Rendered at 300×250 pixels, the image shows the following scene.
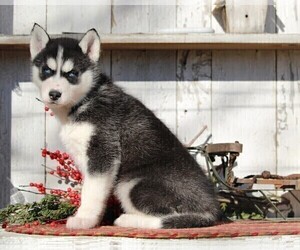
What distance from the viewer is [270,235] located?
2834 mm

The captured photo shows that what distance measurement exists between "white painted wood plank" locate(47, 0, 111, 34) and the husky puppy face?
103cm

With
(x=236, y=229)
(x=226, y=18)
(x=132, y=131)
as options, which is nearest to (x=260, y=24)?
(x=226, y=18)

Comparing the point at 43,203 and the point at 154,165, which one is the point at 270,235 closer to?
the point at 154,165

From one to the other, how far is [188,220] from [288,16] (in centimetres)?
170

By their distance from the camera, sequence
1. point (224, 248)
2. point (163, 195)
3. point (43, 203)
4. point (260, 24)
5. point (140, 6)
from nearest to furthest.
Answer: point (224, 248) → point (163, 195) → point (43, 203) → point (260, 24) → point (140, 6)

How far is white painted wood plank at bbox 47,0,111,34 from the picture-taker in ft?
14.0

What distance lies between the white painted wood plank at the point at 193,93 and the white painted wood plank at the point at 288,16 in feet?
1.43

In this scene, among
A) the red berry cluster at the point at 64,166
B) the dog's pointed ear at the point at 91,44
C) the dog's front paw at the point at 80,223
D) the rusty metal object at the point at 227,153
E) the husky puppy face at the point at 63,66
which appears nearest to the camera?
the dog's front paw at the point at 80,223

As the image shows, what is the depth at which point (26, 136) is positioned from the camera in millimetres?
4207

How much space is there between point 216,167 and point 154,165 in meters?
1.05

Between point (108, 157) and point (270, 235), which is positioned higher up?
point (108, 157)

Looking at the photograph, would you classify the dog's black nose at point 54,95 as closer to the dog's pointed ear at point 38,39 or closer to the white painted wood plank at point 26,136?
the dog's pointed ear at point 38,39

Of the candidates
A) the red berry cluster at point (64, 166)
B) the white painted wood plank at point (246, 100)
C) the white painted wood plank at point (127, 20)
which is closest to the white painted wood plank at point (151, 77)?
the white painted wood plank at point (127, 20)

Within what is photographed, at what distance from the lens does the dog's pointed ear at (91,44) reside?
3191mm
